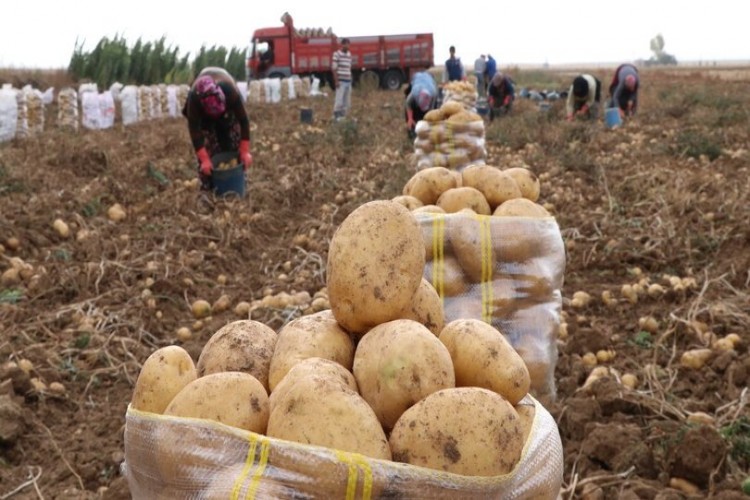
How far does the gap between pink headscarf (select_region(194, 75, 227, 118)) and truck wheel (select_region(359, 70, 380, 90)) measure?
21.0 metres

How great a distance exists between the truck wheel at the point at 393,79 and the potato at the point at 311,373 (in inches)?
1152

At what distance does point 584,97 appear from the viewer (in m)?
14.1

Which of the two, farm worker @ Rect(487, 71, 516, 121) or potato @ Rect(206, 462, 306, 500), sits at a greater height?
farm worker @ Rect(487, 71, 516, 121)

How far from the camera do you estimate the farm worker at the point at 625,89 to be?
13837mm

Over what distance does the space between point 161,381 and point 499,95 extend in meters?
15.6

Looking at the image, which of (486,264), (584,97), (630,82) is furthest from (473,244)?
(630,82)

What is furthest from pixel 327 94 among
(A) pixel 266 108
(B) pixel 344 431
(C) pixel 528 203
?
(B) pixel 344 431

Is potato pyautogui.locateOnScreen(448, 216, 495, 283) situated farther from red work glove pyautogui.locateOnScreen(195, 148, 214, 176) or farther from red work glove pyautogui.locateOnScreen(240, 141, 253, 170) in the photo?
red work glove pyautogui.locateOnScreen(240, 141, 253, 170)

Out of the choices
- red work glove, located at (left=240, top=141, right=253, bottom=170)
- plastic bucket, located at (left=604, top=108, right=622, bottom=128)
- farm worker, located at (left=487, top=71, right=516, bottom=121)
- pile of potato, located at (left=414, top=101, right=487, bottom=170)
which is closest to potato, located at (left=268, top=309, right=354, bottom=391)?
pile of potato, located at (left=414, top=101, right=487, bottom=170)

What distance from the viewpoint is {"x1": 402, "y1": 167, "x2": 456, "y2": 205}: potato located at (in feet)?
11.2

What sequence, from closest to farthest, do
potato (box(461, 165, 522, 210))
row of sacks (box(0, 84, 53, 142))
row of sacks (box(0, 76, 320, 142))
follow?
potato (box(461, 165, 522, 210))
row of sacks (box(0, 84, 53, 142))
row of sacks (box(0, 76, 320, 142))

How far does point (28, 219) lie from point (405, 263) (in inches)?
200

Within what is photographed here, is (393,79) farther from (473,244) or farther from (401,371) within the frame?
(401,371)

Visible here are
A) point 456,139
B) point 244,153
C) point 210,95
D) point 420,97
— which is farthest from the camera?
point 420,97
